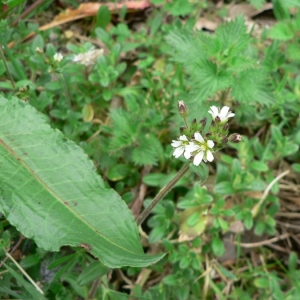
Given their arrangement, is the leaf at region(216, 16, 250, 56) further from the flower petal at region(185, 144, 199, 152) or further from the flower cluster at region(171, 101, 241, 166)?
the flower petal at region(185, 144, 199, 152)

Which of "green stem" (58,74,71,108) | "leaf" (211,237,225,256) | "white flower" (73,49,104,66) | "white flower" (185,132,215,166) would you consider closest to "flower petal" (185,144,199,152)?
"white flower" (185,132,215,166)

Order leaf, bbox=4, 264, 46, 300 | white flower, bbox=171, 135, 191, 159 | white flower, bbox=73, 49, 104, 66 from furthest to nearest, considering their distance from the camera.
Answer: white flower, bbox=73, 49, 104, 66 < leaf, bbox=4, 264, 46, 300 < white flower, bbox=171, 135, 191, 159

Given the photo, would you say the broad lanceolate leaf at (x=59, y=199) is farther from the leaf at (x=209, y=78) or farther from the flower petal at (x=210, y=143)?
the leaf at (x=209, y=78)

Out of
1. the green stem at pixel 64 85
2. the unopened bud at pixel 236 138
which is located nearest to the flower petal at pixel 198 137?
the unopened bud at pixel 236 138

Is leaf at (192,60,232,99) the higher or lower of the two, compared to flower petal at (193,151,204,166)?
lower

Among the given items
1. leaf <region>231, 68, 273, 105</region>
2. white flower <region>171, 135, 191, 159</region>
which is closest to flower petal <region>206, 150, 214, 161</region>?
white flower <region>171, 135, 191, 159</region>

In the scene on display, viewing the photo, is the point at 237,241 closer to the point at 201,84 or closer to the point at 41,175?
the point at 201,84

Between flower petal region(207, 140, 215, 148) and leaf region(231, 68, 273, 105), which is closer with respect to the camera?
flower petal region(207, 140, 215, 148)

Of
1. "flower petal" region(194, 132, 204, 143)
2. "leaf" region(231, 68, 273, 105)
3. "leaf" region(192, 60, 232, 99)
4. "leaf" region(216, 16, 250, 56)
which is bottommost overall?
"leaf" region(231, 68, 273, 105)

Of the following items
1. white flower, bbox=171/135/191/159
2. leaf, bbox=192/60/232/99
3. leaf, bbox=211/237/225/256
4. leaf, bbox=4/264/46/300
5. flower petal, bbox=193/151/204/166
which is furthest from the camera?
leaf, bbox=211/237/225/256
